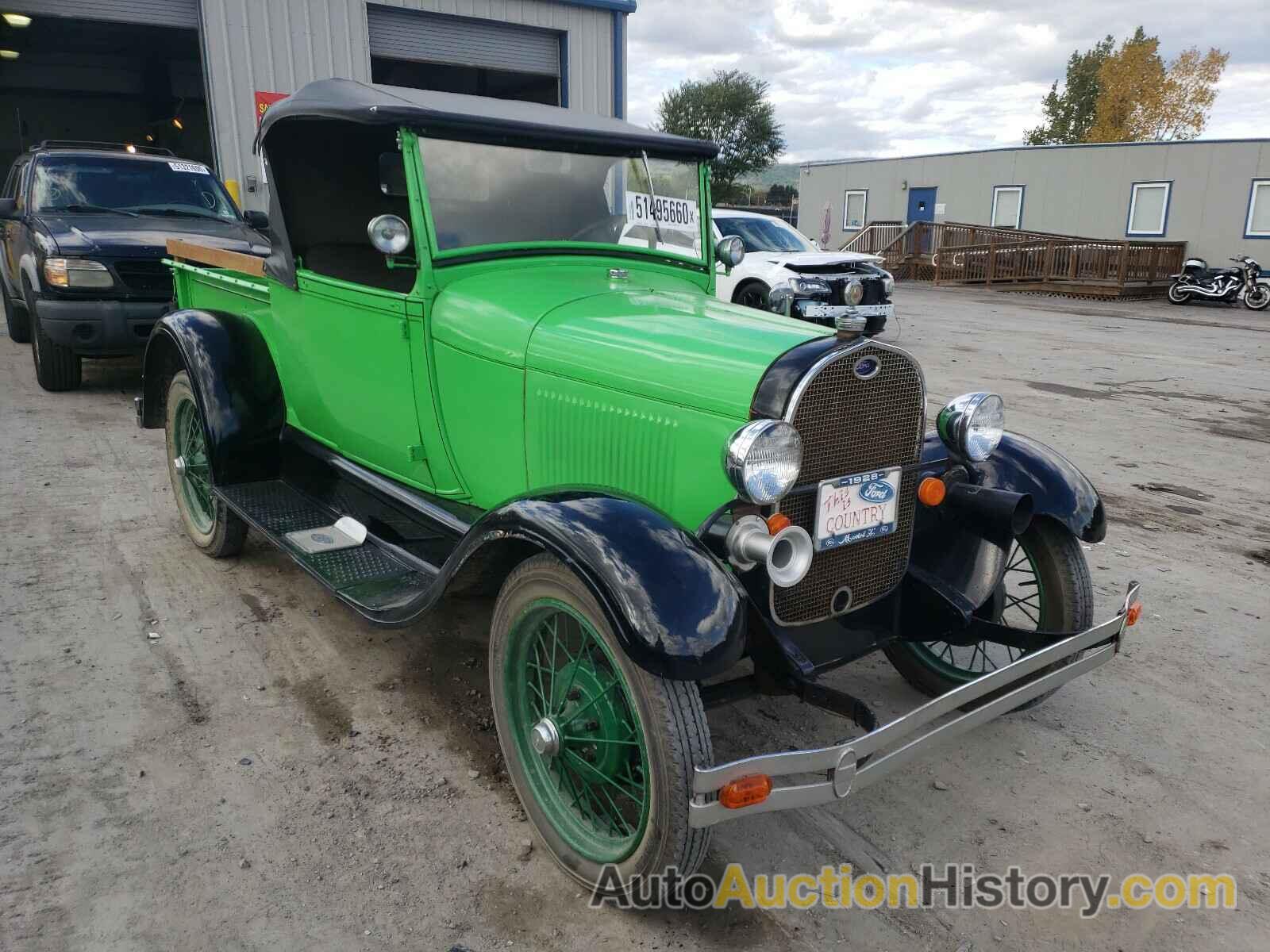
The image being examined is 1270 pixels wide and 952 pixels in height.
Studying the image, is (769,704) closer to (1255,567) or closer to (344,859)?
(344,859)

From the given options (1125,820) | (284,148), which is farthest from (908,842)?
(284,148)

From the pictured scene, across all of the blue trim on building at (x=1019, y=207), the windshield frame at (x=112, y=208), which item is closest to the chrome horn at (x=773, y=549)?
the windshield frame at (x=112, y=208)

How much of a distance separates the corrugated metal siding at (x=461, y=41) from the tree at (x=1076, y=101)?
39.7 m

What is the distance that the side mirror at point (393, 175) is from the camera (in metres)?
3.05

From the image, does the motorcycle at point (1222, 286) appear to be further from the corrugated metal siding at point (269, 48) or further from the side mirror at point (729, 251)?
the side mirror at point (729, 251)

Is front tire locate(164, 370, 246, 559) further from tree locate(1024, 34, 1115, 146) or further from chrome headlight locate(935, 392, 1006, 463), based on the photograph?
tree locate(1024, 34, 1115, 146)

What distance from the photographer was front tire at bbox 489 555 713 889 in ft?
6.49

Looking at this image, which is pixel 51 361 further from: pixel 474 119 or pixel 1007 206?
pixel 1007 206

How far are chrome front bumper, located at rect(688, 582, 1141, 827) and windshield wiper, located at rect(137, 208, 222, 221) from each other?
7940 mm

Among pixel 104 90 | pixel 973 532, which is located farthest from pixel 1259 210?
pixel 104 90

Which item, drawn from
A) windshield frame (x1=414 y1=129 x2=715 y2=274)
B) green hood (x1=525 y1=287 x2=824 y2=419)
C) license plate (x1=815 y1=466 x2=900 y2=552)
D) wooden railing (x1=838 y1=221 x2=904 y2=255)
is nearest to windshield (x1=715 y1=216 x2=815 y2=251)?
windshield frame (x1=414 y1=129 x2=715 y2=274)

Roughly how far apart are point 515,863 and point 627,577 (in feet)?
2.98

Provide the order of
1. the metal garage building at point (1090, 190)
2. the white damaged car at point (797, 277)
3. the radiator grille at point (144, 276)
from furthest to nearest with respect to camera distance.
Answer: the metal garage building at point (1090, 190)
the white damaged car at point (797, 277)
the radiator grille at point (144, 276)

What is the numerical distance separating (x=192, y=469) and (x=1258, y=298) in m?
19.5
